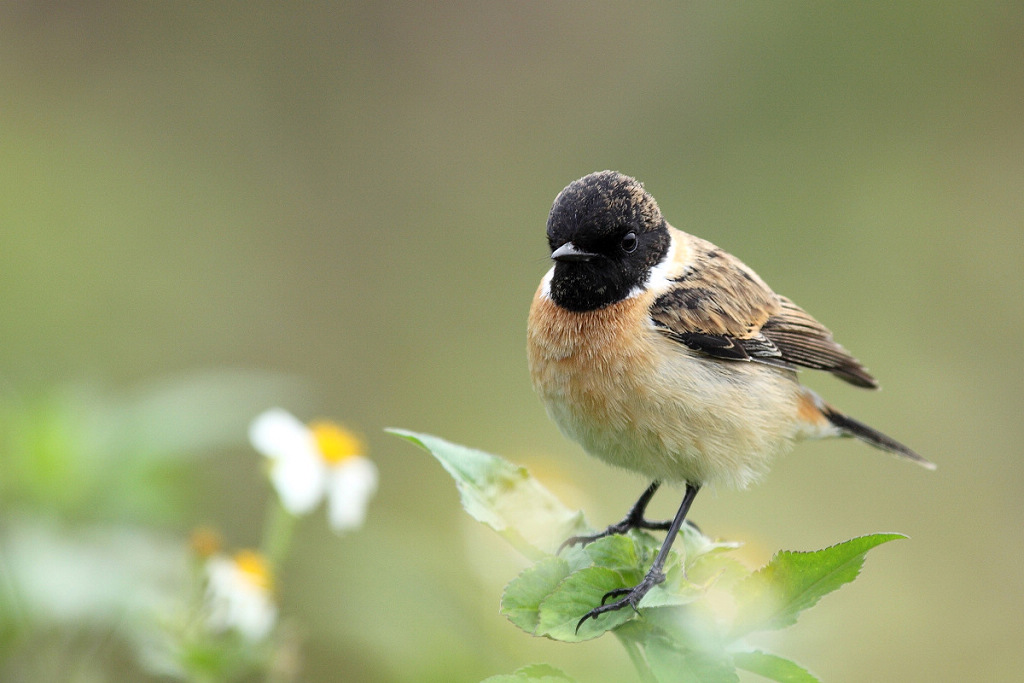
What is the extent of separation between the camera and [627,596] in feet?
6.22

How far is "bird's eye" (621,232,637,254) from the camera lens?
2.68 metres

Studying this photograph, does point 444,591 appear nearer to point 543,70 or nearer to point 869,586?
point 869,586

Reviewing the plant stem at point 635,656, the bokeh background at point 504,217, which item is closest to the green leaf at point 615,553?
the plant stem at point 635,656

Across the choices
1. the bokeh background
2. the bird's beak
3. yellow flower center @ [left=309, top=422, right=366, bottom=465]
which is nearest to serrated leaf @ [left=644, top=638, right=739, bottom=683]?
the bird's beak

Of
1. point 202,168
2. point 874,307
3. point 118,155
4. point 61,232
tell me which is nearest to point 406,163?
point 202,168

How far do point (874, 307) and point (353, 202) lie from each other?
465 cm

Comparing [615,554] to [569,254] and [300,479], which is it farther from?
[300,479]

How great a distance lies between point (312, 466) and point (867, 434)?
1820 mm

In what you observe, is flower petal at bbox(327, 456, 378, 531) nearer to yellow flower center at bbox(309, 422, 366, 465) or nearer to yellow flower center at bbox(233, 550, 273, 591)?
yellow flower center at bbox(309, 422, 366, 465)

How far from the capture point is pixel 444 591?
13.0ft

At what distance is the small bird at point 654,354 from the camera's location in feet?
8.64

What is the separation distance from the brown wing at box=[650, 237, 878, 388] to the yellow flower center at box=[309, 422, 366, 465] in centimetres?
113

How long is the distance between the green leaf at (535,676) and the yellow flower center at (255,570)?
1354mm

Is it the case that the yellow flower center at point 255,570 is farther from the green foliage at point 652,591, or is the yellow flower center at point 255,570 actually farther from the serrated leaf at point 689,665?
the serrated leaf at point 689,665
